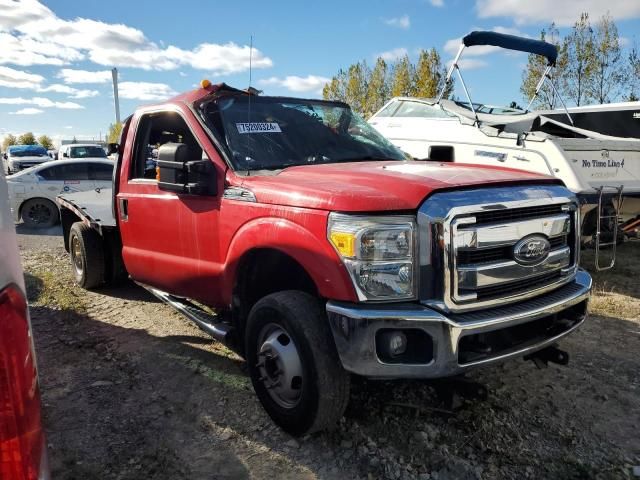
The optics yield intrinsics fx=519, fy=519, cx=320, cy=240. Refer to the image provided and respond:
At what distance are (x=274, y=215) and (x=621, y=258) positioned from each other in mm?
6758

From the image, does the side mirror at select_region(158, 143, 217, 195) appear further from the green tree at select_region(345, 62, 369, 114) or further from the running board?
the green tree at select_region(345, 62, 369, 114)

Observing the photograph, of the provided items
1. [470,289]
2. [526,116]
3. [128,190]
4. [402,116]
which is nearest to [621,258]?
[526,116]

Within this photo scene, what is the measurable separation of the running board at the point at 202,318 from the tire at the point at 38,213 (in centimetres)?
885

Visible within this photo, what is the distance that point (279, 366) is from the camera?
114 inches

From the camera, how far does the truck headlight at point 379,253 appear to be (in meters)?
2.51

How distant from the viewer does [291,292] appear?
292 cm

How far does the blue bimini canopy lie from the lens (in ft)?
24.0

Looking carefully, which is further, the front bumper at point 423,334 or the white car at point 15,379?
the front bumper at point 423,334

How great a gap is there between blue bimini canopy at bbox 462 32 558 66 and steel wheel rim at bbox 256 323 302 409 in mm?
5996

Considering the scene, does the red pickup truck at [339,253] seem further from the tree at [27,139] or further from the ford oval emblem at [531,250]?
the tree at [27,139]

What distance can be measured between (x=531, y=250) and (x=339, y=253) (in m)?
1.07

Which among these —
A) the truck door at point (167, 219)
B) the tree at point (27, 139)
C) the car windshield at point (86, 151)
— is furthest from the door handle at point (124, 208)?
the tree at point (27, 139)

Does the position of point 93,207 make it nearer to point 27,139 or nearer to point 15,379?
point 15,379

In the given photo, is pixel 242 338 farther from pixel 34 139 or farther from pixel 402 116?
pixel 34 139
